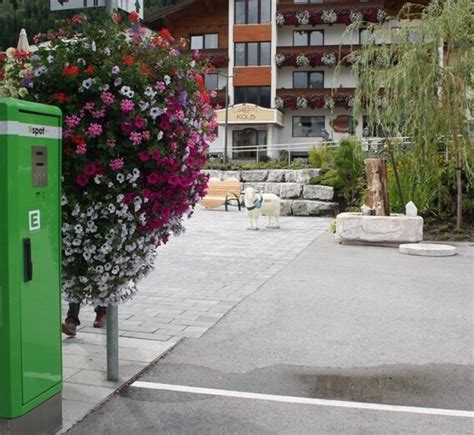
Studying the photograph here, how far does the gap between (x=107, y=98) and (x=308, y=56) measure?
4106 centimetres

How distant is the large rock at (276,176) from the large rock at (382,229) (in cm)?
992

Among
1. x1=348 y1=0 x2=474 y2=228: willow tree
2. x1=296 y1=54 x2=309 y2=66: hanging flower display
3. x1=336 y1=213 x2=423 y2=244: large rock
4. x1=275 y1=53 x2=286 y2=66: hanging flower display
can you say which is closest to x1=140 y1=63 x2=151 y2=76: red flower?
x1=336 y1=213 x2=423 y2=244: large rock

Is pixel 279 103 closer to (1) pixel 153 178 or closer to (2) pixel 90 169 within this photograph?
(1) pixel 153 178

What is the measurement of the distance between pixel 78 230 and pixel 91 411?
1.11 metres

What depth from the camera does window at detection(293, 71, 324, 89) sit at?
146 feet

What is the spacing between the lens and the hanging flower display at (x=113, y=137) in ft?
12.6

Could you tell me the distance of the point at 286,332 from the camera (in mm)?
5934

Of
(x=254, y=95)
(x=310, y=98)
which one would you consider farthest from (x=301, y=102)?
(x=254, y=95)

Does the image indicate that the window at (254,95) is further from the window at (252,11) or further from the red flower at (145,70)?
the red flower at (145,70)

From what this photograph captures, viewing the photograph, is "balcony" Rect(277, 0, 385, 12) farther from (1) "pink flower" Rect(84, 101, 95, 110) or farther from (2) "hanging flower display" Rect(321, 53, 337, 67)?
(1) "pink flower" Rect(84, 101, 95, 110)

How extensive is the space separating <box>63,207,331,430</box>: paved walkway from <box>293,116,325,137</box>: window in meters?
30.7

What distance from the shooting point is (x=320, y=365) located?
4.97 metres

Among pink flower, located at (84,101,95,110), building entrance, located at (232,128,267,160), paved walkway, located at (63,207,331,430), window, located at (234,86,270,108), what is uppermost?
window, located at (234,86,270,108)

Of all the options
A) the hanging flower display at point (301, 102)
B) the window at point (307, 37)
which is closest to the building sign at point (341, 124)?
the hanging flower display at point (301, 102)
